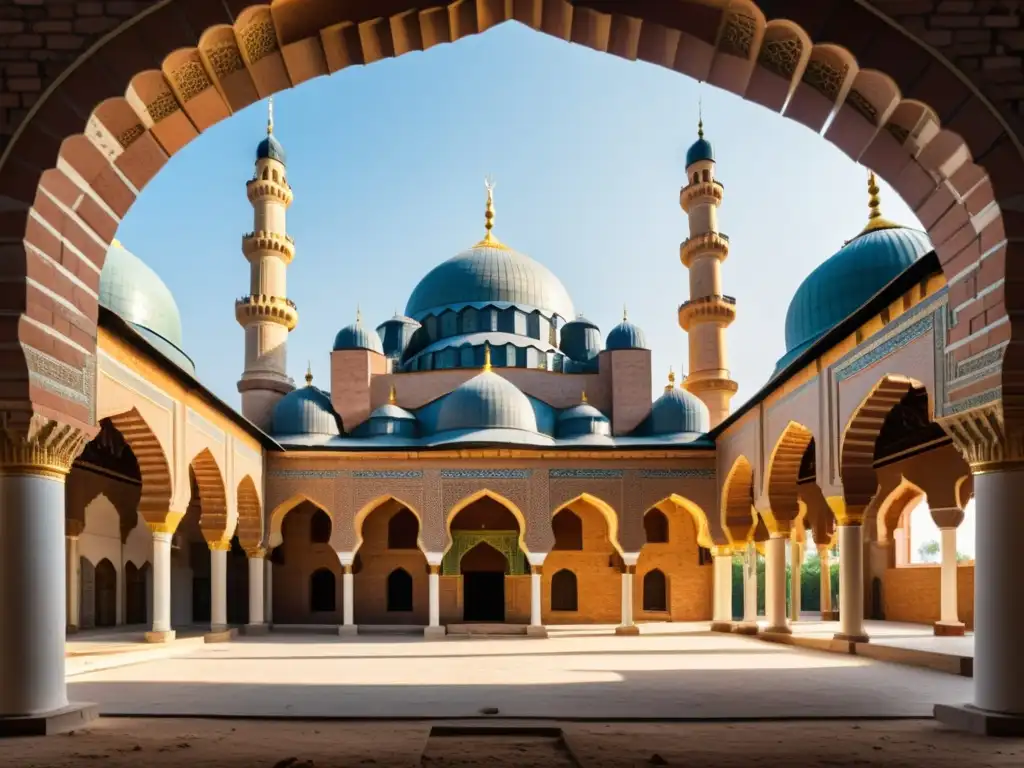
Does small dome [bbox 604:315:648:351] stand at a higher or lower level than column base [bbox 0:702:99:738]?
higher

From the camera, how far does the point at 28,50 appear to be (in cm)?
625

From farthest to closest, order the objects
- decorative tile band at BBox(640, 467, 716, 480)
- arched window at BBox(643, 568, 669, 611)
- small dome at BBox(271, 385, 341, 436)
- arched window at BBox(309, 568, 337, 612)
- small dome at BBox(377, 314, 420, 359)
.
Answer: small dome at BBox(377, 314, 420, 359), arched window at BBox(643, 568, 669, 611), arched window at BBox(309, 568, 337, 612), small dome at BBox(271, 385, 341, 436), decorative tile band at BBox(640, 467, 716, 480)

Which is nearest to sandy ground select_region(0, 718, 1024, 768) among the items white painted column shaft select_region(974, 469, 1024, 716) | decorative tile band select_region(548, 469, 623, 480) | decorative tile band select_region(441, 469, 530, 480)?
white painted column shaft select_region(974, 469, 1024, 716)

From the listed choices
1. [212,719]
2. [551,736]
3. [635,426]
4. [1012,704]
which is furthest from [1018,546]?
[635,426]

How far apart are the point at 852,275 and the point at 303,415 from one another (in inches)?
518

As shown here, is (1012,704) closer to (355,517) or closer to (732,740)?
(732,740)

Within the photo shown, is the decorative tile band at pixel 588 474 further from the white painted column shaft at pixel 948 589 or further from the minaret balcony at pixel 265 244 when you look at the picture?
the minaret balcony at pixel 265 244

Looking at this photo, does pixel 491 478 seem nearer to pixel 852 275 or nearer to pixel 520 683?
pixel 852 275

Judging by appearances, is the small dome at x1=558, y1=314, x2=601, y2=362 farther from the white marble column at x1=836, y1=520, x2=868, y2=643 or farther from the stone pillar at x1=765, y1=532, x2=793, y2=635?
the white marble column at x1=836, y1=520, x2=868, y2=643

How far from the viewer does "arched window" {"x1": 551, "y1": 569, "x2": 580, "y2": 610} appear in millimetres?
24438

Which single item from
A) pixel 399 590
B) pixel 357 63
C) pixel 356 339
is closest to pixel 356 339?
pixel 356 339

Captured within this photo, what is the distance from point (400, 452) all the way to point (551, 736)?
1437cm

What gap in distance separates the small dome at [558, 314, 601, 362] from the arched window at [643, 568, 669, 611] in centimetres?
743

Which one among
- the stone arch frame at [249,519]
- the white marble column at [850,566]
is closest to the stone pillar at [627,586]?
the white marble column at [850,566]
